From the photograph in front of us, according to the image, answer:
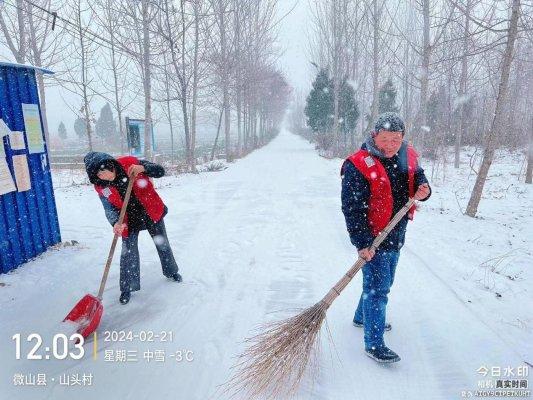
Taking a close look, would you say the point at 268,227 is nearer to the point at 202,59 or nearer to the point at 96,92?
Result: the point at 202,59

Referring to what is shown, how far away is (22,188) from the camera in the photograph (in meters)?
4.33

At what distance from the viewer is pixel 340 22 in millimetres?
20109

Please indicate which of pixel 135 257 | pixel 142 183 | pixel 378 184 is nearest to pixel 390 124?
pixel 378 184

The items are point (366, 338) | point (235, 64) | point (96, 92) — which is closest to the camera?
point (366, 338)

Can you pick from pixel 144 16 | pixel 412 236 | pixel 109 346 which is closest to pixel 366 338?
pixel 109 346

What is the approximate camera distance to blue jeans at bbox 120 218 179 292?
3.58 m

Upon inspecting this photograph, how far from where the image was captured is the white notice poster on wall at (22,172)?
4238mm

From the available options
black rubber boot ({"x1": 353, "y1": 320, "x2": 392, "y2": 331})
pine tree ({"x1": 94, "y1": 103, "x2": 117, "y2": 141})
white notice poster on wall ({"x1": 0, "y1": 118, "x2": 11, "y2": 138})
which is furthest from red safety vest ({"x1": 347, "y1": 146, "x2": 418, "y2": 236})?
pine tree ({"x1": 94, "y1": 103, "x2": 117, "y2": 141})

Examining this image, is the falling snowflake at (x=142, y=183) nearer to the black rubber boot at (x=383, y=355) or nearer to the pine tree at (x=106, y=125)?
the black rubber boot at (x=383, y=355)

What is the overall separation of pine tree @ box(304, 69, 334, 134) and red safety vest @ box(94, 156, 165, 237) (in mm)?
26299

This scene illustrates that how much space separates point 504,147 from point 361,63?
38.3ft

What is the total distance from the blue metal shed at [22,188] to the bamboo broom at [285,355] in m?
3.30

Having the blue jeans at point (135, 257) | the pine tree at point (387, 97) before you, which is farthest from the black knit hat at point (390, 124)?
the pine tree at point (387, 97)

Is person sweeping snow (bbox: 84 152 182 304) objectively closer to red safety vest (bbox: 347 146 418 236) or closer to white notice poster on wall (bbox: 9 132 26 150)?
white notice poster on wall (bbox: 9 132 26 150)
